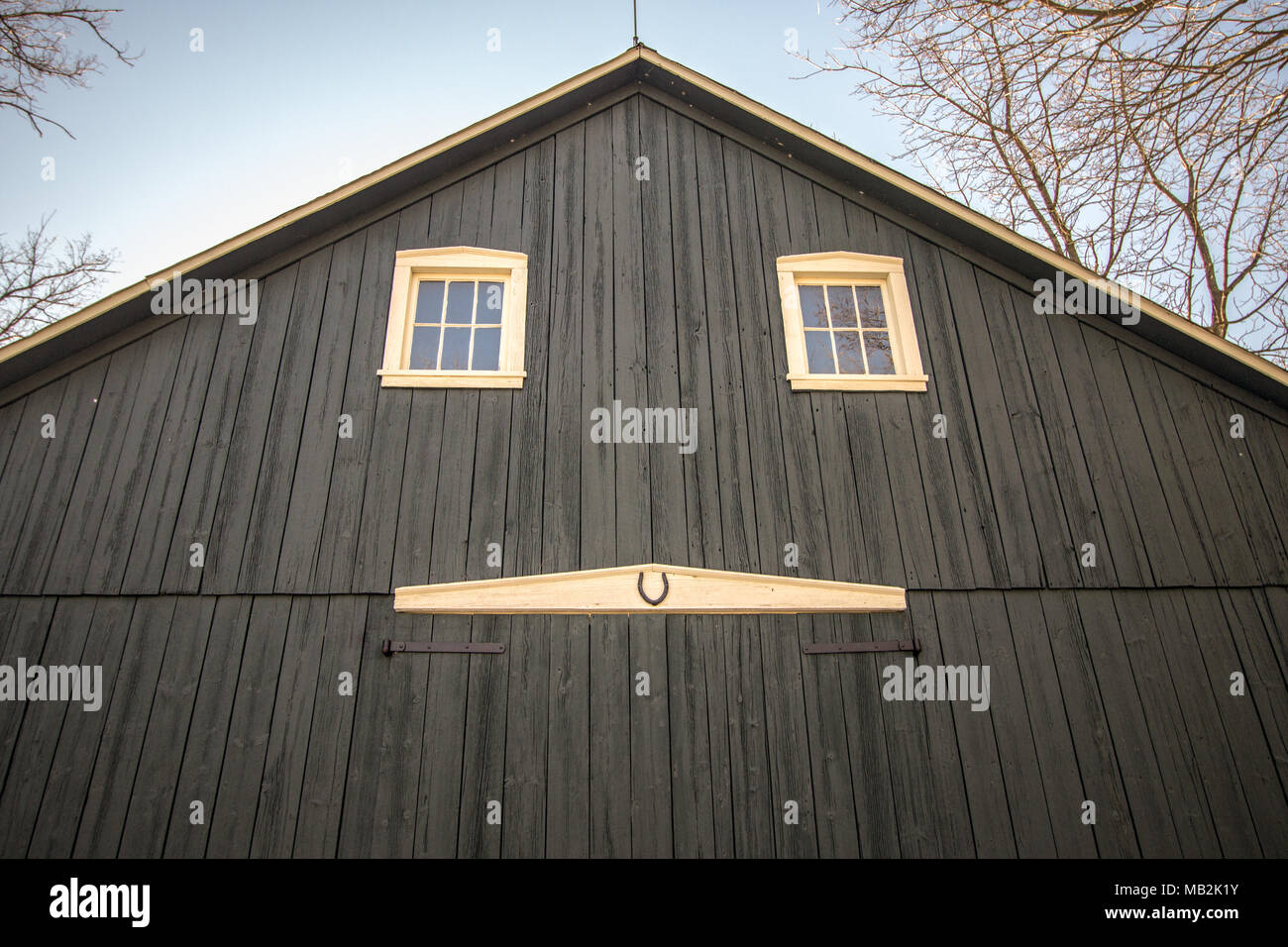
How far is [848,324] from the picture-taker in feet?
22.0

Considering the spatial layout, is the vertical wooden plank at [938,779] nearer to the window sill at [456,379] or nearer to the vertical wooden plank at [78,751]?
the window sill at [456,379]

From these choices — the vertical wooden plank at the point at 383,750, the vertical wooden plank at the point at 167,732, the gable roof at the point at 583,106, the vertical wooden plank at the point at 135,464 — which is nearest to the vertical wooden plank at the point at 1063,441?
the gable roof at the point at 583,106

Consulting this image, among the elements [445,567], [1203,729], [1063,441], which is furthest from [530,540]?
[1203,729]

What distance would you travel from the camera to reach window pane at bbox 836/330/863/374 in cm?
650

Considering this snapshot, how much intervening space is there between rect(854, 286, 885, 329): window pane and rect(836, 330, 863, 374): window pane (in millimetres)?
201

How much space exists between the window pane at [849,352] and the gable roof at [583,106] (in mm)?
1457

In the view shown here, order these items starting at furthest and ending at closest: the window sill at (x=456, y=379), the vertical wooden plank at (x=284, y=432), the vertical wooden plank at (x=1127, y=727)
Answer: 1. the window sill at (x=456, y=379)
2. the vertical wooden plank at (x=284, y=432)
3. the vertical wooden plank at (x=1127, y=727)

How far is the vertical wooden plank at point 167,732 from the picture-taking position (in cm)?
491

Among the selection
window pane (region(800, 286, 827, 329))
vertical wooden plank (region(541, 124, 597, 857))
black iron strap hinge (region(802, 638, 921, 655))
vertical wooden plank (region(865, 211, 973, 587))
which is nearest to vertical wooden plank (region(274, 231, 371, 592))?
vertical wooden plank (region(541, 124, 597, 857))

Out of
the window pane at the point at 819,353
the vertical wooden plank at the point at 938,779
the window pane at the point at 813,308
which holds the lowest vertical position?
the vertical wooden plank at the point at 938,779

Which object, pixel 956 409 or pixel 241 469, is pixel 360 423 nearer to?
pixel 241 469
